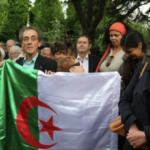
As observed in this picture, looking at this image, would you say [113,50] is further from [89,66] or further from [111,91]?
[111,91]

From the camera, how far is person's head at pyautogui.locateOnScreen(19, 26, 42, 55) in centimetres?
353

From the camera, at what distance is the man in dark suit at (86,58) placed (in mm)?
4257

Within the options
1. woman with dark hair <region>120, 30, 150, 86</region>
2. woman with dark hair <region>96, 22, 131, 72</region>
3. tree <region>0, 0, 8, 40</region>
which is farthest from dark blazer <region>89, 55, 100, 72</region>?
tree <region>0, 0, 8, 40</region>

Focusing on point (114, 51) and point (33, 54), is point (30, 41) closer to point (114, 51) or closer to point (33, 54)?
point (33, 54)

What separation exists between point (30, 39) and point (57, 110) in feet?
4.08

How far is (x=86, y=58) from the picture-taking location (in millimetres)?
4375

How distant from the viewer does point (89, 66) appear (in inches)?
168

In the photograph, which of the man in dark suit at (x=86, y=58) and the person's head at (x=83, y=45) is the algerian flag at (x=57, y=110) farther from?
the person's head at (x=83, y=45)

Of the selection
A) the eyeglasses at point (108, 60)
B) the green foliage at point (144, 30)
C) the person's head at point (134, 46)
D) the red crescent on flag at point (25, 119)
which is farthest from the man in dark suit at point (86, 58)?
the green foliage at point (144, 30)

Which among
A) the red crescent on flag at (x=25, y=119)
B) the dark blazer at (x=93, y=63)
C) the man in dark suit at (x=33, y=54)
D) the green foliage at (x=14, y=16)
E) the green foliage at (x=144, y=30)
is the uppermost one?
the green foliage at (x=14, y=16)

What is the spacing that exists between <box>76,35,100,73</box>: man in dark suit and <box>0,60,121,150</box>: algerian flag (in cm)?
142

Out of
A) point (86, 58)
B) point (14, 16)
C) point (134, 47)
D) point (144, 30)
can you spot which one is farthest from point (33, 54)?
point (14, 16)

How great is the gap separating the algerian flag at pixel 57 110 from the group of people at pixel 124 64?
9.7 inches

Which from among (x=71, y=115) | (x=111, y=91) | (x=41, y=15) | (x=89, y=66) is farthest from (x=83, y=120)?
(x=41, y=15)
